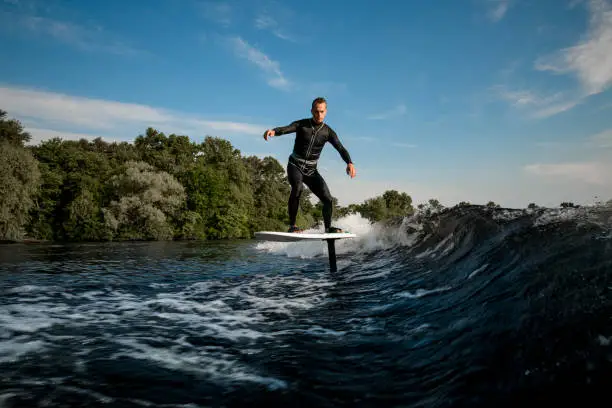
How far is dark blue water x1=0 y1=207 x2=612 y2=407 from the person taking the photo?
7.82 feet

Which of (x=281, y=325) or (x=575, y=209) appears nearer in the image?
(x=281, y=325)

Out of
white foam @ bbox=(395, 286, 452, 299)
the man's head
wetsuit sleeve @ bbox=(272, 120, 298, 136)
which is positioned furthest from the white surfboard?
white foam @ bbox=(395, 286, 452, 299)

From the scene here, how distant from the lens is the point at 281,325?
450 centimetres

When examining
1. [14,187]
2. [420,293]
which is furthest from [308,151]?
[14,187]

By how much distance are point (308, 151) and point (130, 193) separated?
3952 cm

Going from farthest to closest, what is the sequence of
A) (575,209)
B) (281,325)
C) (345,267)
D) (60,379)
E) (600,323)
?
(345,267) < (575,209) < (281,325) < (60,379) < (600,323)

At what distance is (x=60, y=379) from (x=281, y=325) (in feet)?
7.34

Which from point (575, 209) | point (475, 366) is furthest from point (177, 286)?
point (575, 209)

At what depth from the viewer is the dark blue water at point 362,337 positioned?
93.9 inches

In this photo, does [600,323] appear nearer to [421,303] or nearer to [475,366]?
[475,366]

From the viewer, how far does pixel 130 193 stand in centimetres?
4256

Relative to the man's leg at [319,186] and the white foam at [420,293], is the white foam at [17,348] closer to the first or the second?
the white foam at [420,293]

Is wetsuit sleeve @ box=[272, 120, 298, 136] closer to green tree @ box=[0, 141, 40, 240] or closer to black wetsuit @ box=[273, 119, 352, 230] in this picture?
black wetsuit @ box=[273, 119, 352, 230]

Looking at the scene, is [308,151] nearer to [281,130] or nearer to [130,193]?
[281,130]
